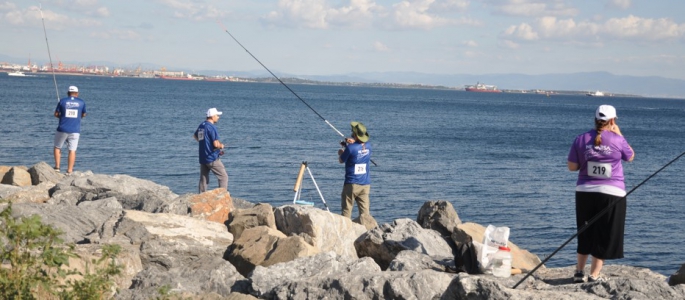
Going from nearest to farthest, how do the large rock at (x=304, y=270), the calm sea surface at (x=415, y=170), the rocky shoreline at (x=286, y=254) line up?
the rocky shoreline at (x=286, y=254), the large rock at (x=304, y=270), the calm sea surface at (x=415, y=170)

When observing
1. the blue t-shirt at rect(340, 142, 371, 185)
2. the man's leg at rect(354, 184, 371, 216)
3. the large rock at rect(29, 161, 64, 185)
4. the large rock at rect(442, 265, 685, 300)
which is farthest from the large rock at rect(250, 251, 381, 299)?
the large rock at rect(29, 161, 64, 185)

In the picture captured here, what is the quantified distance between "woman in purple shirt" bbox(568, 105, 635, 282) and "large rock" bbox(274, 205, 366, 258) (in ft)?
10.5

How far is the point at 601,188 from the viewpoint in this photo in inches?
297

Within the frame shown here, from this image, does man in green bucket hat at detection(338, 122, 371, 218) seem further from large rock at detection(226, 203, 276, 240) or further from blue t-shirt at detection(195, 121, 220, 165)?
blue t-shirt at detection(195, 121, 220, 165)

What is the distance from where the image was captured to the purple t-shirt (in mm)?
7496

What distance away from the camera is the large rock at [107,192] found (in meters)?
12.4

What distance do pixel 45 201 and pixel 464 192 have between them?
15.7 m

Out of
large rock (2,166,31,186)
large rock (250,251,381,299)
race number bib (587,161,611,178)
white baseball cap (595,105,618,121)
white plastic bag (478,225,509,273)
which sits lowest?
large rock (2,166,31,186)

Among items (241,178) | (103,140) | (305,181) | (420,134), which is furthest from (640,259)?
(420,134)

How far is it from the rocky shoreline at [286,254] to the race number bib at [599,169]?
3.10 ft

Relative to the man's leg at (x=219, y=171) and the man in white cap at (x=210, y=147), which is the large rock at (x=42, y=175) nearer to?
the man in white cap at (x=210, y=147)

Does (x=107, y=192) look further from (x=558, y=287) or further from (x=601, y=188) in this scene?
(x=601, y=188)

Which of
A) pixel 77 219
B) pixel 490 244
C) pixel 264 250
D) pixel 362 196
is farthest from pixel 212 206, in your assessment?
pixel 490 244

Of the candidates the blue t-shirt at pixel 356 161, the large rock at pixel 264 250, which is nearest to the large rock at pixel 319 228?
the large rock at pixel 264 250
